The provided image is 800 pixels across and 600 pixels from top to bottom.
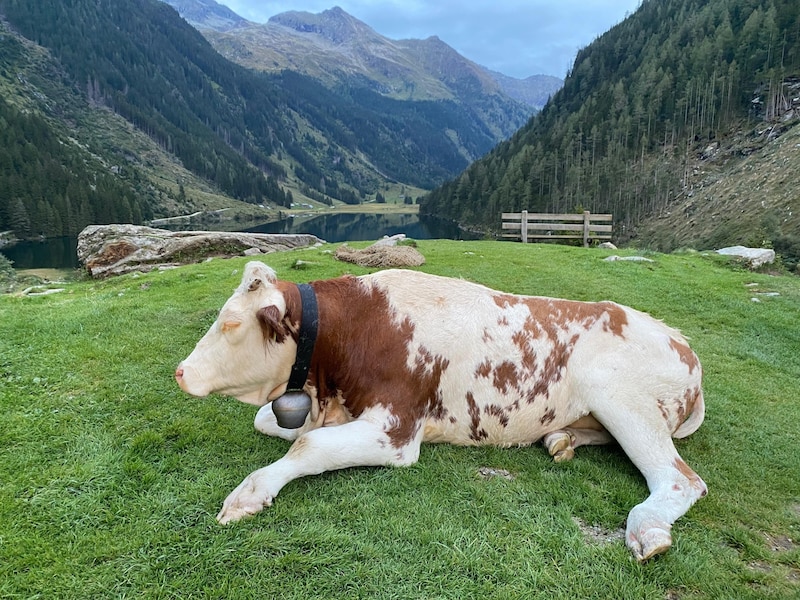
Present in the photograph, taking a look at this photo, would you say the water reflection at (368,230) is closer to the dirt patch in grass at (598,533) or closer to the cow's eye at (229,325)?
the cow's eye at (229,325)

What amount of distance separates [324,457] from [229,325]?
1.26 m

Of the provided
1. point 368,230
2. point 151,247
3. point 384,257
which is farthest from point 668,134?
point 151,247

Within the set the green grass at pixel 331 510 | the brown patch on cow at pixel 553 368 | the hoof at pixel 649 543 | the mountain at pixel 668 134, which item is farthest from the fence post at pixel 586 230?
the mountain at pixel 668 134

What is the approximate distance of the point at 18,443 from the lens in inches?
148

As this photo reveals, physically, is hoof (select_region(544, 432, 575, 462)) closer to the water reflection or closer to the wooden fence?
the wooden fence

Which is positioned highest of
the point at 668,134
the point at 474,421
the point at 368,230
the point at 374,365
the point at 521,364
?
the point at 668,134

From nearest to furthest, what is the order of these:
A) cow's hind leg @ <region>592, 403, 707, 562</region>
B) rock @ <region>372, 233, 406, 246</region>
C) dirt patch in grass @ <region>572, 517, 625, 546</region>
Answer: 1. cow's hind leg @ <region>592, 403, 707, 562</region>
2. dirt patch in grass @ <region>572, 517, 625, 546</region>
3. rock @ <region>372, 233, 406, 246</region>

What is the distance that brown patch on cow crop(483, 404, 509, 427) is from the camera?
402 cm

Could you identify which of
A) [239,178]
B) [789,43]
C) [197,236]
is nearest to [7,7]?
[239,178]

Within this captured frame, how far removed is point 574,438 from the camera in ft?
13.7

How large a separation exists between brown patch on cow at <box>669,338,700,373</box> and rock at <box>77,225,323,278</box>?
68.0 feet

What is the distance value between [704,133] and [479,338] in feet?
303

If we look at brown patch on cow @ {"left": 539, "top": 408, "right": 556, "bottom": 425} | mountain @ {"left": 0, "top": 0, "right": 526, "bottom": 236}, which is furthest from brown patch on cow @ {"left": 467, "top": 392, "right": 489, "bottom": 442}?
mountain @ {"left": 0, "top": 0, "right": 526, "bottom": 236}

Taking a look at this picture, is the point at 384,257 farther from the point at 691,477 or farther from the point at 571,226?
the point at 571,226
